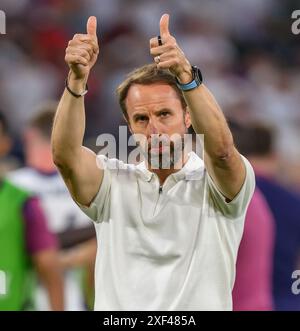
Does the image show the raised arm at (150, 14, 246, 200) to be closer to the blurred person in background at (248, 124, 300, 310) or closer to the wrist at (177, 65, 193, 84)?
the wrist at (177, 65, 193, 84)

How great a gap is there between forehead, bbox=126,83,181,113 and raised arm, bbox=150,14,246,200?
0.66 ft

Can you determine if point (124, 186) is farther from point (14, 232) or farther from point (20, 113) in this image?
point (20, 113)

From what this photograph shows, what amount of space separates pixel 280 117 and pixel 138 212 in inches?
203

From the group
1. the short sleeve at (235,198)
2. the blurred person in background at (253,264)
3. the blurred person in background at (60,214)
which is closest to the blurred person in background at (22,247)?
the blurred person in background at (60,214)

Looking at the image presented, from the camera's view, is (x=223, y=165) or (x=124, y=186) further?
(x=124, y=186)

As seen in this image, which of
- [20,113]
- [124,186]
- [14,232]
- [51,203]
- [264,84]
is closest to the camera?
[124,186]

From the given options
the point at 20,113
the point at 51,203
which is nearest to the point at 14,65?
the point at 20,113

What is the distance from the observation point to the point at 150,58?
24.5 feet

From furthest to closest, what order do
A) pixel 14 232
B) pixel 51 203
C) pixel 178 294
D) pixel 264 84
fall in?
pixel 264 84 < pixel 51 203 < pixel 14 232 < pixel 178 294

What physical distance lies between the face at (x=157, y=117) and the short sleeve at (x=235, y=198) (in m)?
0.16

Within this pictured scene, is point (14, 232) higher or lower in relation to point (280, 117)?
lower

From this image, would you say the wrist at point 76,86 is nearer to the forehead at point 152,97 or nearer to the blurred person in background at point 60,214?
the forehead at point 152,97

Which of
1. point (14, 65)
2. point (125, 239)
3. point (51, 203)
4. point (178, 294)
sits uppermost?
point (14, 65)

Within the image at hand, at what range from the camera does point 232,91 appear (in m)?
7.62
